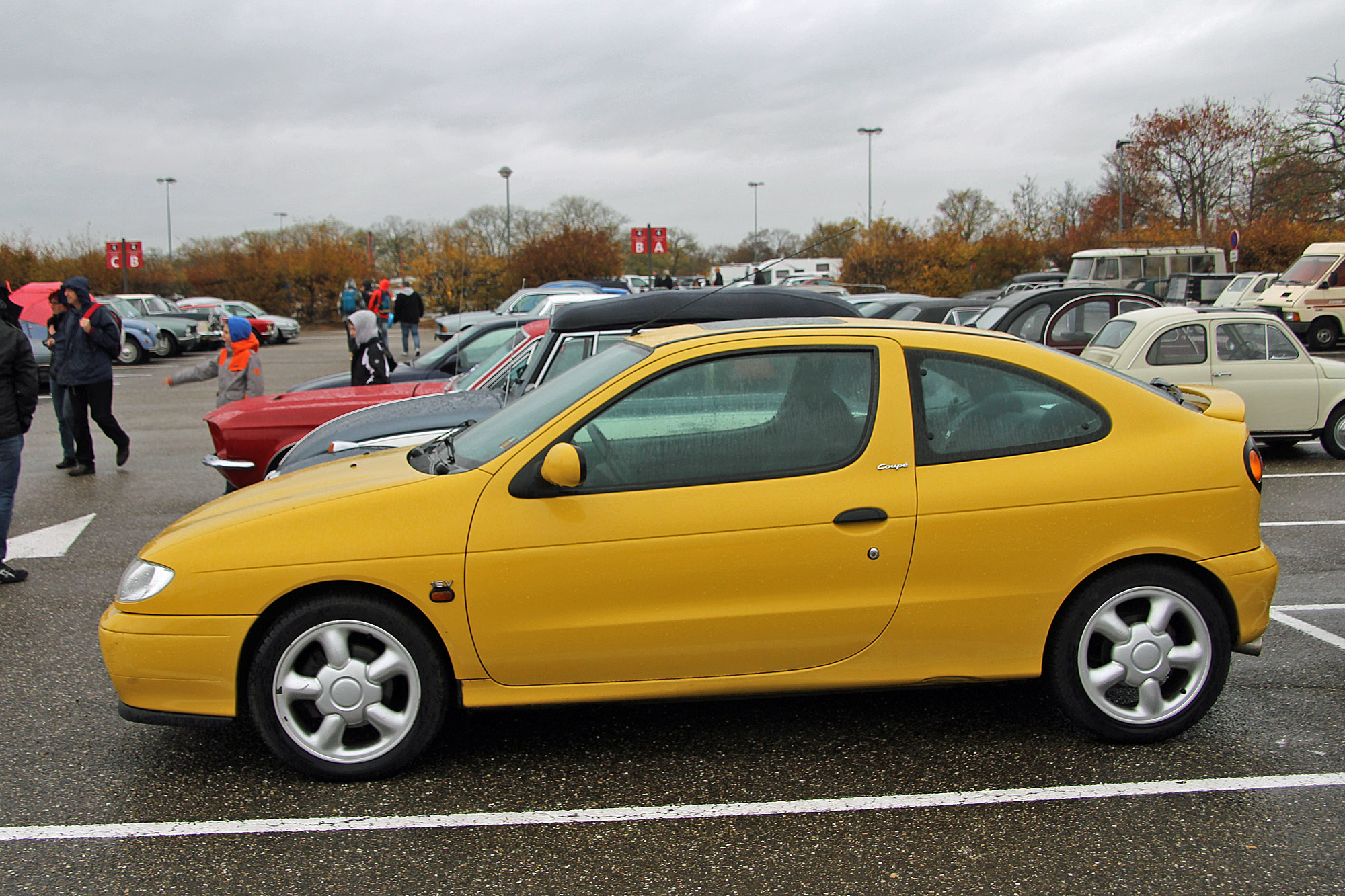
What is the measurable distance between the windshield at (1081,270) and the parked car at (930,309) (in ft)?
32.6

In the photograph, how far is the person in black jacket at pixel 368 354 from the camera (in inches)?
452

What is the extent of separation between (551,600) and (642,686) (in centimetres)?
46

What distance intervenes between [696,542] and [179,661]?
5.98ft

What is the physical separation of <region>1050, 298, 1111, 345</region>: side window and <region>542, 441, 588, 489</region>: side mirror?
10.9 meters

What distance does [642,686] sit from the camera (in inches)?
144

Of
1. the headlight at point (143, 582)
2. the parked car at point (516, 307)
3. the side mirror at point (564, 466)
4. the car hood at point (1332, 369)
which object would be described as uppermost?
the parked car at point (516, 307)

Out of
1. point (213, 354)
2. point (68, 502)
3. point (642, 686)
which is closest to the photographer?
point (642, 686)

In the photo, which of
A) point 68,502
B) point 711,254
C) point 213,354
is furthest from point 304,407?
point 711,254

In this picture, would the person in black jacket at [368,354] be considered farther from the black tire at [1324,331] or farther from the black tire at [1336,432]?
the black tire at [1324,331]

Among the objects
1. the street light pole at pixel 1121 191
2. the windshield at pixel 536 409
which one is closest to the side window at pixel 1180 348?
the windshield at pixel 536 409

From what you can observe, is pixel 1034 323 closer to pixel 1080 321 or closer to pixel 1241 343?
pixel 1080 321

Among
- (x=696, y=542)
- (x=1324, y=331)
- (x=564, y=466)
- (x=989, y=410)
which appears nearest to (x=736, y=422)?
(x=696, y=542)

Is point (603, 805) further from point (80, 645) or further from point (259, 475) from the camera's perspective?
point (259, 475)

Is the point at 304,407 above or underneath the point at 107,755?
above
